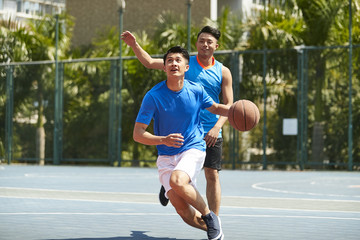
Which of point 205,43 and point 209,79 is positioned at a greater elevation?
point 205,43

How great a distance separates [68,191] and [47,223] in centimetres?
515

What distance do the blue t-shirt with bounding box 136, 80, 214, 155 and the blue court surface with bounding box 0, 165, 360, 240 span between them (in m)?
1.06

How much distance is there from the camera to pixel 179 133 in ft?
20.7

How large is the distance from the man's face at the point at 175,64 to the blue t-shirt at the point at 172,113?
0.17 metres

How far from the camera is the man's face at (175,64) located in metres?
6.35

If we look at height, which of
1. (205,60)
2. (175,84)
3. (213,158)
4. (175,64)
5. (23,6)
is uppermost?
(23,6)

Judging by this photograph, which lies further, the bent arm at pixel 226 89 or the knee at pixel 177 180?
the bent arm at pixel 226 89

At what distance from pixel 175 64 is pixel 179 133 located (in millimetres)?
579

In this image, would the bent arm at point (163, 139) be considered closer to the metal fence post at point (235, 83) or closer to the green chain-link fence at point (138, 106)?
the green chain-link fence at point (138, 106)

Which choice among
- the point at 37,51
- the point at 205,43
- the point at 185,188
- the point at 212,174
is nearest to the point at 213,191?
the point at 212,174

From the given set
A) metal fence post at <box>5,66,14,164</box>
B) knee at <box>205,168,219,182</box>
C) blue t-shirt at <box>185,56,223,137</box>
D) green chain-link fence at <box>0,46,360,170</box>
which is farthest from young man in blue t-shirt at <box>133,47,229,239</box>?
metal fence post at <box>5,66,14,164</box>

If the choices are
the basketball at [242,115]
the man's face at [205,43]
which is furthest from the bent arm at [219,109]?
the man's face at [205,43]

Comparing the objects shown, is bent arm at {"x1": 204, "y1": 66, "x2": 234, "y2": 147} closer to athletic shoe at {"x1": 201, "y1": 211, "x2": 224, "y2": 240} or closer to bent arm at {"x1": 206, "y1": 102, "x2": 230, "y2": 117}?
bent arm at {"x1": 206, "y1": 102, "x2": 230, "y2": 117}

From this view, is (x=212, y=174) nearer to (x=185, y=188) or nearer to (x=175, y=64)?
(x=185, y=188)
